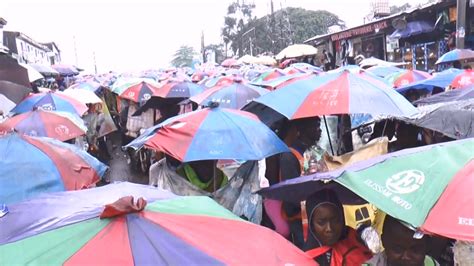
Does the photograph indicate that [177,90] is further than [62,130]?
Yes

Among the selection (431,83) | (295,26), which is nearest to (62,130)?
(431,83)

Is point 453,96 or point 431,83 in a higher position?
point 431,83

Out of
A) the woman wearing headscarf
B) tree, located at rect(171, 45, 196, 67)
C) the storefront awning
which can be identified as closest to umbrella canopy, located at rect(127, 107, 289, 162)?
the woman wearing headscarf

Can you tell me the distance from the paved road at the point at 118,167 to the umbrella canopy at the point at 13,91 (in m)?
2.28

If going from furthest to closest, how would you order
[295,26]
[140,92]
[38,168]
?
[295,26] < [140,92] < [38,168]

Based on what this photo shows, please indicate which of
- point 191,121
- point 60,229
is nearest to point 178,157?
point 191,121

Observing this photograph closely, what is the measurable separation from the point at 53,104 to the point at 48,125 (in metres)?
2.32

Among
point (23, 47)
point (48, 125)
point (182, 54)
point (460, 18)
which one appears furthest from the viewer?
point (182, 54)

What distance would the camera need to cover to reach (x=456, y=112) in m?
4.44

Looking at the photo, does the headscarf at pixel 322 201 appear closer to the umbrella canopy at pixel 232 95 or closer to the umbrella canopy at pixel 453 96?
the umbrella canopy at pixel 453 96

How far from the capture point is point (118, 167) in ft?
36.3

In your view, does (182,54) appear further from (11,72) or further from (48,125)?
(48,125)

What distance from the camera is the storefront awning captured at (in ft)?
53.2

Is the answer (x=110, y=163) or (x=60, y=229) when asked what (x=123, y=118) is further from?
(x=60, y=229)
